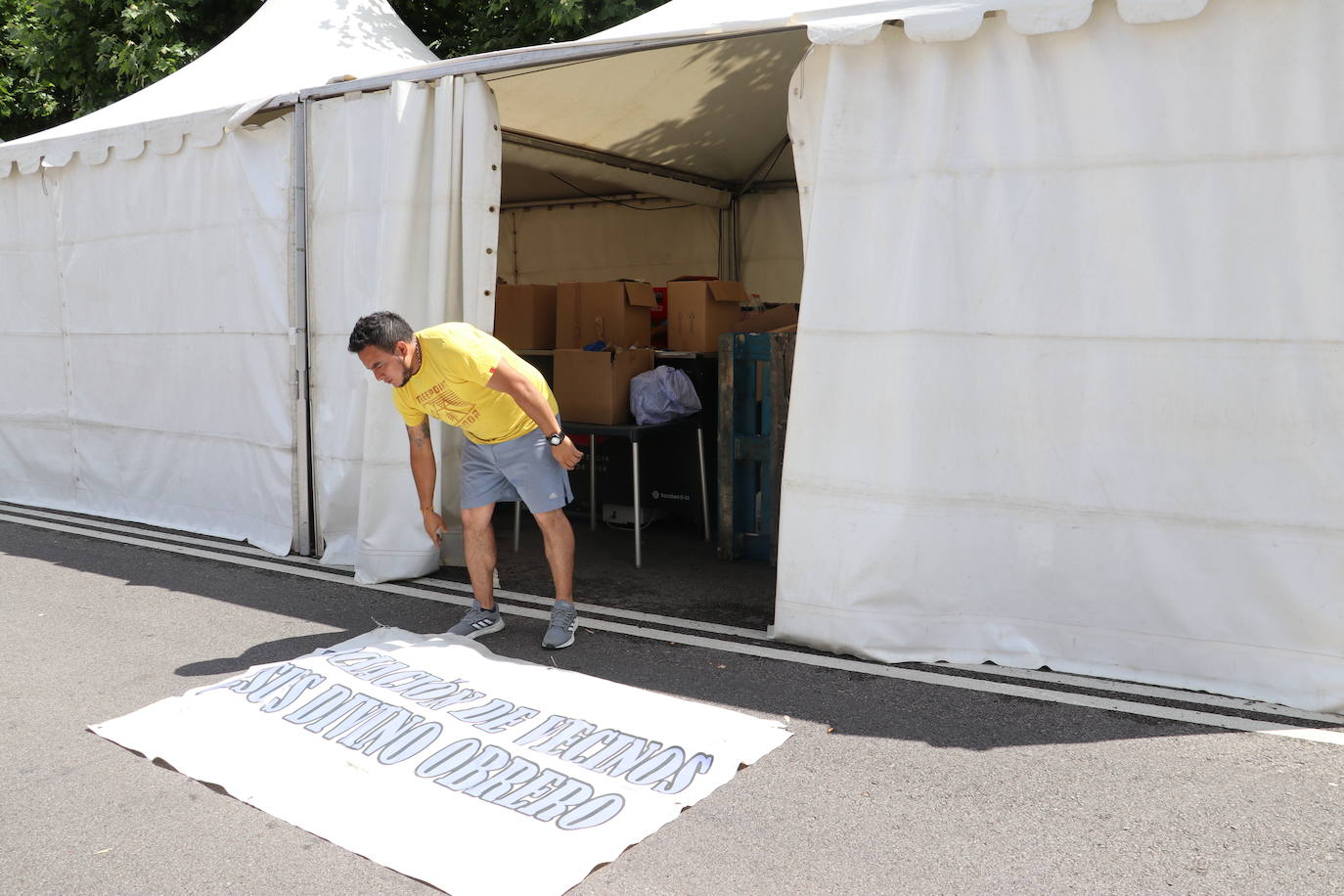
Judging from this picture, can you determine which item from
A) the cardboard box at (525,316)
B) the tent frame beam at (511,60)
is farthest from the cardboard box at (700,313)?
the tent frame beam at (511,60)

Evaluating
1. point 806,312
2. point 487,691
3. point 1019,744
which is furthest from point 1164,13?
point 487,691

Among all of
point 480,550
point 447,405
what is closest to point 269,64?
Result: point 447,405

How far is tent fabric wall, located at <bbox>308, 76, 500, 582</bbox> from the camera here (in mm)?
5883

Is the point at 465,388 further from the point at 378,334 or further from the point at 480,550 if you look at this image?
the point at 480,550

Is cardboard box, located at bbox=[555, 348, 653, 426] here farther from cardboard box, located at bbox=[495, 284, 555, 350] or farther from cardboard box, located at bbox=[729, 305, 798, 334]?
cardboard box, located at bbox=[495, 284, 555, 350]

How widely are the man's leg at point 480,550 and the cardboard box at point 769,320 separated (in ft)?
7.62

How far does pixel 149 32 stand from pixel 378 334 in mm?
11070

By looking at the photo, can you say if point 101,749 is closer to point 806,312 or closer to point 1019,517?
point 806,312

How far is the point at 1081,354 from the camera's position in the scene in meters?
4.33

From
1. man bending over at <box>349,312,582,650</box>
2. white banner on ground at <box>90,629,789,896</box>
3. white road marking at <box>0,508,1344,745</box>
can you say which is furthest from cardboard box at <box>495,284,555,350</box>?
white banner on ground at <box>90,629,789,896</box>

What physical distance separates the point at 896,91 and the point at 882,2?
36 cm

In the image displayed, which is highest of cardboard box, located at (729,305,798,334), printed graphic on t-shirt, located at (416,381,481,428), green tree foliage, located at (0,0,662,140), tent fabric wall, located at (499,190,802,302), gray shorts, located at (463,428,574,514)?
green tree foliage, located at (0,0,662,140)

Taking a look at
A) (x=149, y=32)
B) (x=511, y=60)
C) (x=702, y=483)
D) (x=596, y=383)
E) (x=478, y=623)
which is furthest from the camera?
(x=149, y=32)

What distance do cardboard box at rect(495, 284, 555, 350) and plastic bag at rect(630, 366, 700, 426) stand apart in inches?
44.0
